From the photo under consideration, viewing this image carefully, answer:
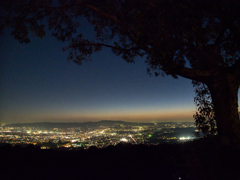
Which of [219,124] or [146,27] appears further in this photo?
[219,124]

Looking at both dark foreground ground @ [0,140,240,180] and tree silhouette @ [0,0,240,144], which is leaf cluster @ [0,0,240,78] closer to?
tree silhouette @ [0,0,240,144]

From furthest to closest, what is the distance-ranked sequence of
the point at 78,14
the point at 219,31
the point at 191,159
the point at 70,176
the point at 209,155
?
the point at 78,14 → the point at 219,31 → the point at 209,155 → the point at 191,159 → the point at 70,176

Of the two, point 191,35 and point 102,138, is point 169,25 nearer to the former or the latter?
point 191,35

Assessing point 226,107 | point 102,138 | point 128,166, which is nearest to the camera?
point 128,166

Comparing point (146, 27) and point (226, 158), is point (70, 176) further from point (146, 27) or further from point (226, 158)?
point (146, 27)

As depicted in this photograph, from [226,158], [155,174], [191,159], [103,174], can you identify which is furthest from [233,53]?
[103,174]

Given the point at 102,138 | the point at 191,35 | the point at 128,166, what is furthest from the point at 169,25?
the point at 102,138

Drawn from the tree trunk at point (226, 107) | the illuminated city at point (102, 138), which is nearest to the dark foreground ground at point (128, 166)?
the tree trunk at point (226, 107)
